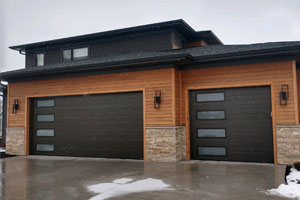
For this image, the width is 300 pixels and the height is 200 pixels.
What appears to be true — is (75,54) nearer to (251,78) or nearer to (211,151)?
(211,151)

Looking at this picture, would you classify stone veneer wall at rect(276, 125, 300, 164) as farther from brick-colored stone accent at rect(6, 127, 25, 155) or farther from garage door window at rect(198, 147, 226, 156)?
brick-colored stone accent at rect(6, 127, 25, 155)

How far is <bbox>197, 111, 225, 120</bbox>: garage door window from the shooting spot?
35.5ft

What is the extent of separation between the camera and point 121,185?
7129mm


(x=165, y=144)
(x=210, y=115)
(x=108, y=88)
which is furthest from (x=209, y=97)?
(x=108, y=88)

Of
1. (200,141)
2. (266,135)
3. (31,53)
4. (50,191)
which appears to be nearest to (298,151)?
(266,135)

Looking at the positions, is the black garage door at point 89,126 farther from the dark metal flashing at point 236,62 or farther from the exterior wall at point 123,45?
the exterior wall at point 123,45

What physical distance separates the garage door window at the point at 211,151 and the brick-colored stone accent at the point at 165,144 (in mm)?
654

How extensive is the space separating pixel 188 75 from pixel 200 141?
263 cm

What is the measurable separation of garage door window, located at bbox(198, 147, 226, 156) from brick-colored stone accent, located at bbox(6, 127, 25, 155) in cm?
851

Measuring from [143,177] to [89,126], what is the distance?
208 inches

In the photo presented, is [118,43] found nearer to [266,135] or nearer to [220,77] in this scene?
[220,77]

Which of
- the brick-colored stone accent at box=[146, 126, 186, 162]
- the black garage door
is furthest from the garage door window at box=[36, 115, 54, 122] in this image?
the brick-colored stone accent at box=[146, 126, 186, 162]

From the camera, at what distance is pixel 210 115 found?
11.0m

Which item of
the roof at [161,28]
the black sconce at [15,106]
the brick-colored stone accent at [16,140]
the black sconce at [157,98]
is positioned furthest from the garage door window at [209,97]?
the black sconce at [15,106]
